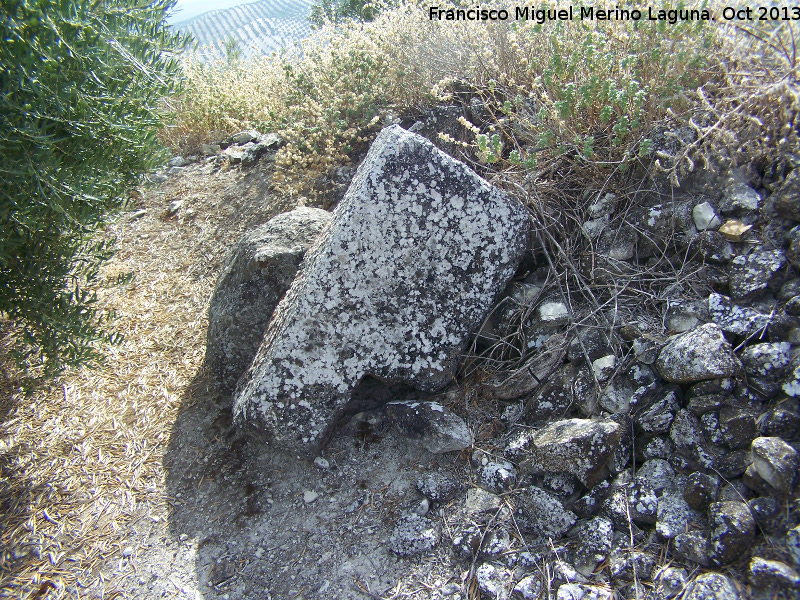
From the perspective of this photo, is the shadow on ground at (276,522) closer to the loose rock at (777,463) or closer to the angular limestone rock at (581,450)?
the angular limestone rock at (581,450)

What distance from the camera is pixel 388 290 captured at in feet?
7.98

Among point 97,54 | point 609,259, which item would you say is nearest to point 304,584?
point 609,259

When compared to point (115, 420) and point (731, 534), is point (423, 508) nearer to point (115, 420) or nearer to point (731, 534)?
point (731, 534)

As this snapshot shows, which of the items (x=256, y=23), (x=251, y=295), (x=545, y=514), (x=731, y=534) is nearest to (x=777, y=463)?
(x=731, y=534)

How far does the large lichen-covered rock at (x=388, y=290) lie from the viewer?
2.36 m

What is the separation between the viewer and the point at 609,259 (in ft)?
8.63

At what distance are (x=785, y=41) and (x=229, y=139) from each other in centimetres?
445

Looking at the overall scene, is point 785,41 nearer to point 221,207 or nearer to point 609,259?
point 609,259

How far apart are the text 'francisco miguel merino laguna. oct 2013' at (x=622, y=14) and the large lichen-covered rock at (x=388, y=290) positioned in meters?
1.40

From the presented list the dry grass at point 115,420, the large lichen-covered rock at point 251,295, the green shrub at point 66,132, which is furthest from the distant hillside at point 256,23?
the large lichen-covered rock at point 251,295

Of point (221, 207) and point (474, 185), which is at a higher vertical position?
point (474, 185)

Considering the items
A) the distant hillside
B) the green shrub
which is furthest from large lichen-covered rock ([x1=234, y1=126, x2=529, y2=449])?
the distant hillside

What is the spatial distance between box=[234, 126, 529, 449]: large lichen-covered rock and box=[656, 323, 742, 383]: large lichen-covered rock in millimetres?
826

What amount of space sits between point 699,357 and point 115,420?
302 centimetres
